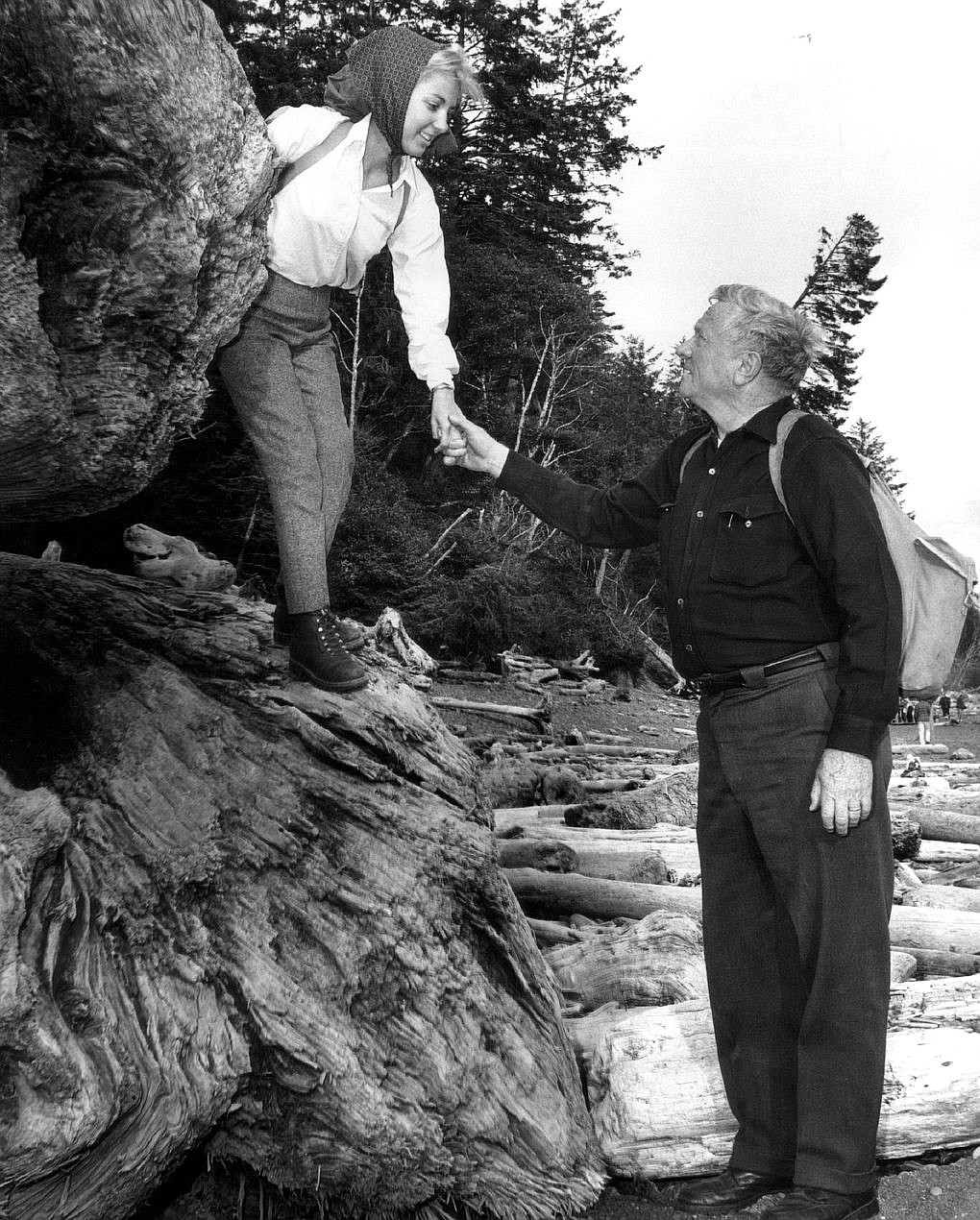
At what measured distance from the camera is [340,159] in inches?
122

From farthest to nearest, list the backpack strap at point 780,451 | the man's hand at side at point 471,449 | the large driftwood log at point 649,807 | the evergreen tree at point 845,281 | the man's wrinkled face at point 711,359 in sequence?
the evergreen tree at point 845,281 → the large driftwood log at point 649,807 → the man's hand at side at point 471,449 → the man's wrinkled face at point 711,359 → the backpack strap at point 780,451

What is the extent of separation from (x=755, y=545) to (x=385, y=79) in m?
1.60

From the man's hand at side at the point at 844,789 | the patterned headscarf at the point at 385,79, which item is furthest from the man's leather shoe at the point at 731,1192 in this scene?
the patterned headscarf at the point at 385,79

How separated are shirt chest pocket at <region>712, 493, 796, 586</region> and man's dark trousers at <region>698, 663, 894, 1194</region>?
0.98 ft

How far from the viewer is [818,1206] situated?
3.14 meters

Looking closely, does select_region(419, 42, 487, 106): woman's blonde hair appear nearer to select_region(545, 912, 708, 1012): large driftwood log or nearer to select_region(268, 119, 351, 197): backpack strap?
select_region(268, 119, 351, 197): backpack strap

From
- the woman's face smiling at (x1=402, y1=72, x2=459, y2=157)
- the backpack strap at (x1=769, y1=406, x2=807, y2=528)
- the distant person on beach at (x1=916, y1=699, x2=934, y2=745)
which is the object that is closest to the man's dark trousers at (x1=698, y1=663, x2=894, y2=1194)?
the backpack strap at (x1=769, y1=406, x2=807, y2=528)

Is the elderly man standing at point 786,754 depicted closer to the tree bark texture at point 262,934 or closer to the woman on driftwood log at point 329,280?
the tree bark texture at point 262,934

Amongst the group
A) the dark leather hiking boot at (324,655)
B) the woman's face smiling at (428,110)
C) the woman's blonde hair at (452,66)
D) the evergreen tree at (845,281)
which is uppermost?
the evergreen tree at (845,281)

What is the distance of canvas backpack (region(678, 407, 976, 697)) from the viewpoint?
314cm

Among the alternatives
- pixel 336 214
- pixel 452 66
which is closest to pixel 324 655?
pixel 336 214

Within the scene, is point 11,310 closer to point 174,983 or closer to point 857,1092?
point 174,983

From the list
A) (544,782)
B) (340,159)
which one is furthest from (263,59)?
(340,159)

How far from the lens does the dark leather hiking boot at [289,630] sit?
3.73 meters
